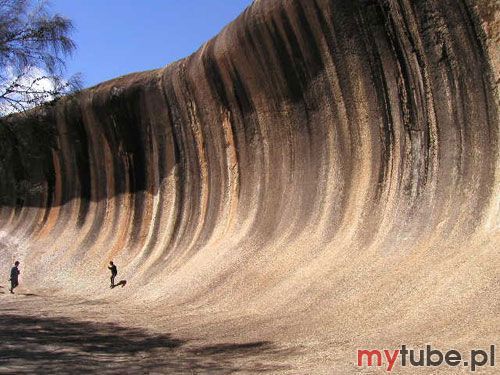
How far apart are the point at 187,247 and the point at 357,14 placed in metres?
7.71

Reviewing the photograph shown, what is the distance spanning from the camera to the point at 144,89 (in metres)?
20.0

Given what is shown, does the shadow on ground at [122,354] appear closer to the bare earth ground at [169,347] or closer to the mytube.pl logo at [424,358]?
the bare earth ground at [169,347]

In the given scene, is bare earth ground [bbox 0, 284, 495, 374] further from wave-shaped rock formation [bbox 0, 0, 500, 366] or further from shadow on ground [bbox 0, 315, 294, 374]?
wave-shaped rock formation [bbox 0, 0, 500, 366]

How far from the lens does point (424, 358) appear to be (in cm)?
638

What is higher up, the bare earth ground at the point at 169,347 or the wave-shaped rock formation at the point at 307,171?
the wave-shaped rock formation at the point at 307,171

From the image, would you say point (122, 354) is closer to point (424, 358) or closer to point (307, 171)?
point (424, 358)

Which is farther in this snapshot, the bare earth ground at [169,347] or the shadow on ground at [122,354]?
the shadow on ground at [122,354]

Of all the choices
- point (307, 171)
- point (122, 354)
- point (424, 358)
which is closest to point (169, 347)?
point (122, 354)

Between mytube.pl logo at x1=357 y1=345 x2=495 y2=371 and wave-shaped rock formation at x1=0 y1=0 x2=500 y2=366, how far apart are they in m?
0.78

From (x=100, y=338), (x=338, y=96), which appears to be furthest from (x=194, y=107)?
(x=100, y=338)

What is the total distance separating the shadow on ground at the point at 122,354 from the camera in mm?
7023

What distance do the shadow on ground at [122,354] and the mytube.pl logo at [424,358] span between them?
37.9 inches

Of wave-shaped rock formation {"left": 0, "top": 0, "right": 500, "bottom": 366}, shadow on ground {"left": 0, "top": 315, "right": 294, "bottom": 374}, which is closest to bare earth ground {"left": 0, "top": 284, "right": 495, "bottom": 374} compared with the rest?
shadow on ground {"left": 0, "top": 315, "right": 294, "bottom": 374}

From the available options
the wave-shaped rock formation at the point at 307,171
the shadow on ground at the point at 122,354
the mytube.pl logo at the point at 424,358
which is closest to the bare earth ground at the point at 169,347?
the shadow on ground at the point at 122,354
